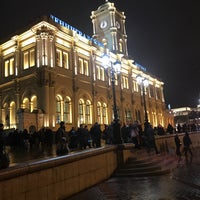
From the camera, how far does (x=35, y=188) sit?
6125mm

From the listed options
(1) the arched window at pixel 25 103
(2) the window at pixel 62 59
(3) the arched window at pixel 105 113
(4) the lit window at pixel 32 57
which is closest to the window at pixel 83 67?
(2) the window at pixel 62 59

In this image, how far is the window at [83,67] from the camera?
3077cm

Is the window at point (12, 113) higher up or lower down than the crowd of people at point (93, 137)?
higher up

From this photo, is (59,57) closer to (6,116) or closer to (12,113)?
(12,113)

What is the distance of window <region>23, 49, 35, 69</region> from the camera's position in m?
27.2

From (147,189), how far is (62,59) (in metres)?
22.7

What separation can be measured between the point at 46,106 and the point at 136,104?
22.0 meters

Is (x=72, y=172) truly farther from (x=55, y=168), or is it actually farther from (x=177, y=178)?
(x=177, y=178)

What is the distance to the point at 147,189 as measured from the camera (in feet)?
25.0

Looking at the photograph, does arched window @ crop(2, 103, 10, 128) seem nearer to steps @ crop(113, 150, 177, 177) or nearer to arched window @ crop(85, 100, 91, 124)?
arched window @ crop(85, 100, 91, 124)

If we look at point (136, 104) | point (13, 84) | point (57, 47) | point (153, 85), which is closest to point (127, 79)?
point (136, 104)

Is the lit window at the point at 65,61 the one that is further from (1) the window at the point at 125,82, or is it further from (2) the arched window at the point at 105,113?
(1) the window at the point at 125,82

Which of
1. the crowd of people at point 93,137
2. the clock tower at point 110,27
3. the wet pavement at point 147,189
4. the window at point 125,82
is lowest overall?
the wet pavement at point 147,189

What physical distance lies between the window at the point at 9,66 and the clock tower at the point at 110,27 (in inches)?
765
